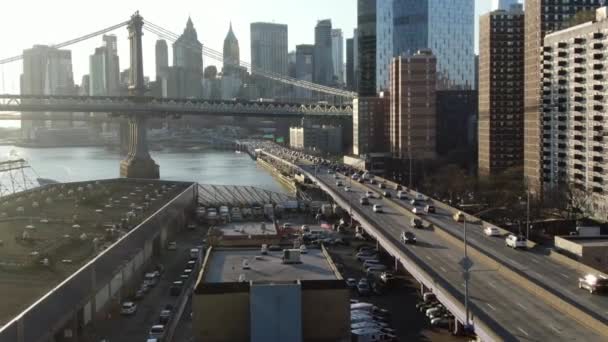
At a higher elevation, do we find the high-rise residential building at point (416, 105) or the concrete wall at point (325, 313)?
the high-rise residential building at point (416, 105)

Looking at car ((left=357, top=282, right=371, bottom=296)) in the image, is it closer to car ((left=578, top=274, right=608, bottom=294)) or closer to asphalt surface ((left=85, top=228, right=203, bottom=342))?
asphalt surface ((left=85, top=228, right=203, bottom=342))

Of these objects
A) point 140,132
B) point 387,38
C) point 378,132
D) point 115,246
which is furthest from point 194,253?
point 387,38

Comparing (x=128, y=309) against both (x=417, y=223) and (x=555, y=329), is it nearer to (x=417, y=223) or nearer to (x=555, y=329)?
(x=555, y=329)

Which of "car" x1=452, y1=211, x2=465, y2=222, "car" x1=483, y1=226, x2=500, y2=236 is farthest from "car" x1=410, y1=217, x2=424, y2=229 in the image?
"car" x1=483, y1=226, x2=500, y2=236

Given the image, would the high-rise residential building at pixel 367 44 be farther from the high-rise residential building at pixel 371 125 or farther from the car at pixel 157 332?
the car at pixel 157 332

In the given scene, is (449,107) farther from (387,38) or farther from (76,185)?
(76,185)

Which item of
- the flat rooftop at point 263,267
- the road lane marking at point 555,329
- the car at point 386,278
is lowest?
the car at point 386,278

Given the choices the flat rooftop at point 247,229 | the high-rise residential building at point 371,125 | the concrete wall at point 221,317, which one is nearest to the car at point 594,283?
the concrete wall at point 221,317
